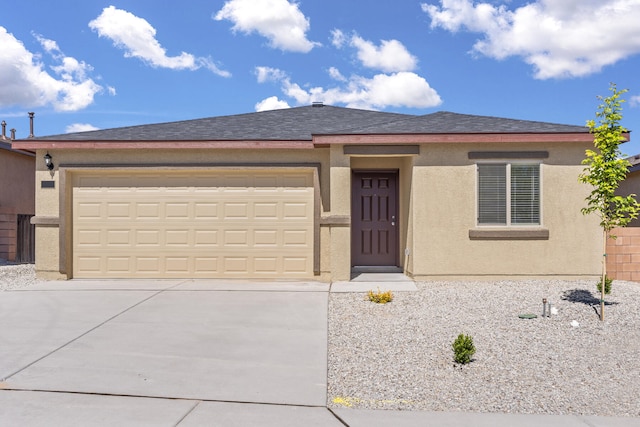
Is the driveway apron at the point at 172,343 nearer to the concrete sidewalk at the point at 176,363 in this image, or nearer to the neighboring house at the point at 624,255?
the concrete sidewalk at the point at 176,363

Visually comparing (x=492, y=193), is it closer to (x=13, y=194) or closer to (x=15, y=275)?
(x=15, y=275)

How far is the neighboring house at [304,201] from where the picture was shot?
10.2 m

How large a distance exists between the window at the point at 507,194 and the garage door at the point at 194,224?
3.80m

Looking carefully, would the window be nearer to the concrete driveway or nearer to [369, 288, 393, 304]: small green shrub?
[369, 288, 393, 304]: small green shrub

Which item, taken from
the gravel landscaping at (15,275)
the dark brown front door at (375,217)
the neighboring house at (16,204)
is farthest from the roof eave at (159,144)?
the neighboring house at (16,204)

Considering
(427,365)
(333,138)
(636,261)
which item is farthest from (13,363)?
(636,261)

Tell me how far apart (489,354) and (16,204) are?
16.0 m

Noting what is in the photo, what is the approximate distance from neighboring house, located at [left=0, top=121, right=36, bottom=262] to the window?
515 inches

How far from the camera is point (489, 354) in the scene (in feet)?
19.2

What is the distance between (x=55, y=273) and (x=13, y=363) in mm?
5992

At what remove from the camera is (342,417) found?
4293 mm

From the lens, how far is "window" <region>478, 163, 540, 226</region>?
33.5ft

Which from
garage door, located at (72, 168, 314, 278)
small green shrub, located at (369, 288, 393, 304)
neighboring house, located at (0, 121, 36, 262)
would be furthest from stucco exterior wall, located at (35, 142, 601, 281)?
neighboring house, located at (0, 121, 36, 262)

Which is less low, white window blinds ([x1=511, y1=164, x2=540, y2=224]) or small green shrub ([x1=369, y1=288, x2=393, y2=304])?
white window blinds ([x1=511, y1=164, x2=540, y2=224])
